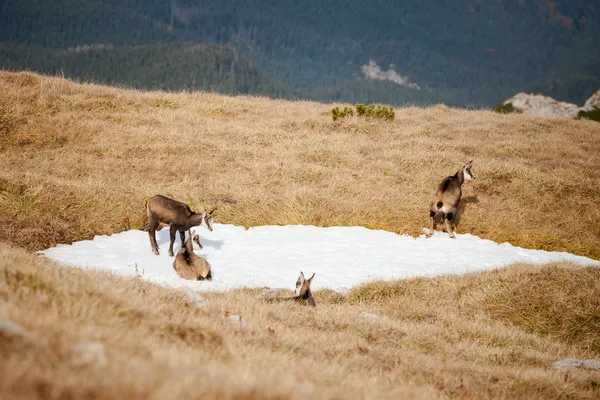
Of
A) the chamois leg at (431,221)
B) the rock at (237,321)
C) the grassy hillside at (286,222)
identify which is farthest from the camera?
the chamois leg at (431,221)

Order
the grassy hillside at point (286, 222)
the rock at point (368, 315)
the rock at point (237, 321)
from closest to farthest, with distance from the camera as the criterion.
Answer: the grassy hillside at point (286, 222) < the rock at point (237, 321) < the rock at point (368, 315)

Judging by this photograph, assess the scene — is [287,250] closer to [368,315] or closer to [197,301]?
[368,315]

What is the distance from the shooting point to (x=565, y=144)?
29344 mm

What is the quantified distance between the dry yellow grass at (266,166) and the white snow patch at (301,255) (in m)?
0.90

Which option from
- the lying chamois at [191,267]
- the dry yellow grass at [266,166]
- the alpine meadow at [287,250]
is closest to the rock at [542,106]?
the alpine meadow at [287,250]

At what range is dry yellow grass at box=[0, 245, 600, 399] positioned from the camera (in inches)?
123

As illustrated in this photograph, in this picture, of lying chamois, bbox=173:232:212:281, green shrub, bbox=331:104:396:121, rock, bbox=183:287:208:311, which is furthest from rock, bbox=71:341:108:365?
green shrub, bbox=331:104:396:121

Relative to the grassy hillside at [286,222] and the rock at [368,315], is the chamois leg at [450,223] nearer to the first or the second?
the grassy hillside at [286,222]

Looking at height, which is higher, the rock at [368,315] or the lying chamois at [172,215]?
the lying chamois at [172,215]

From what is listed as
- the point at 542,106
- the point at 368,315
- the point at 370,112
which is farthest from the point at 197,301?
the point at 542,106

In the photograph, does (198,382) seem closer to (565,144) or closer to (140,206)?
(140,206)

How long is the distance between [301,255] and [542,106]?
61.5m

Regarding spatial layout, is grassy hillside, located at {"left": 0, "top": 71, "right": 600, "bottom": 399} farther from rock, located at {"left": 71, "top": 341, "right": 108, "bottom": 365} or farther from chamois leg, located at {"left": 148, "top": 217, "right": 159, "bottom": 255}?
chamois leg, located at {"left": 148, "top": 217, "right": 159, "bottom": 255}

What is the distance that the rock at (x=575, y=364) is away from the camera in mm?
7664
